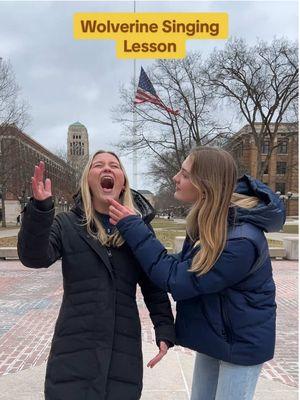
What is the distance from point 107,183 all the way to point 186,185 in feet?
1.34

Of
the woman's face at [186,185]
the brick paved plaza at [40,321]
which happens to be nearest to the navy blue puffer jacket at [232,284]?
the woman's face at [186,185]

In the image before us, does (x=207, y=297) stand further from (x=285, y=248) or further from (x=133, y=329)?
(x=285, y=248)

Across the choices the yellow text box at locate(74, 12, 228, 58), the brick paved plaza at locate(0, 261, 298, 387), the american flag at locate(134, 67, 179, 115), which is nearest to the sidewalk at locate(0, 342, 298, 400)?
the brick paved plaza at locate(0, 261, 298, 387)

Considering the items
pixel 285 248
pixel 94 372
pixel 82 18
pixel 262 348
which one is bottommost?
pixel 285 248

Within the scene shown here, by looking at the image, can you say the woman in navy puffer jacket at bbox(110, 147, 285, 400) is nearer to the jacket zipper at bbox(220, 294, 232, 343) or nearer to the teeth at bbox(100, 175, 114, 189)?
the jacket zipper at bbox(220, 294, 232, 343)

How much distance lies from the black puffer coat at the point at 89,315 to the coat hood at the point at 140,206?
11cm

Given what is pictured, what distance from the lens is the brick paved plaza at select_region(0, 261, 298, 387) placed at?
14.7 feet

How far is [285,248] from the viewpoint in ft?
47.2

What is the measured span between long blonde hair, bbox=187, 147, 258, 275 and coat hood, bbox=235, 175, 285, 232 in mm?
36

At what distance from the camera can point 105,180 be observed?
2010 millimetres

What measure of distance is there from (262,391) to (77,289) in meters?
2.70

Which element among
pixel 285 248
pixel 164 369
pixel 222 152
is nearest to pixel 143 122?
pixel 285 248

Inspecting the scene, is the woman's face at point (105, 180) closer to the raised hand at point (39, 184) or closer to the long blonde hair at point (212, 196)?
the raised hand at point (39, 184)

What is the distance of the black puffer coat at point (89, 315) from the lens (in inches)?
70.8
